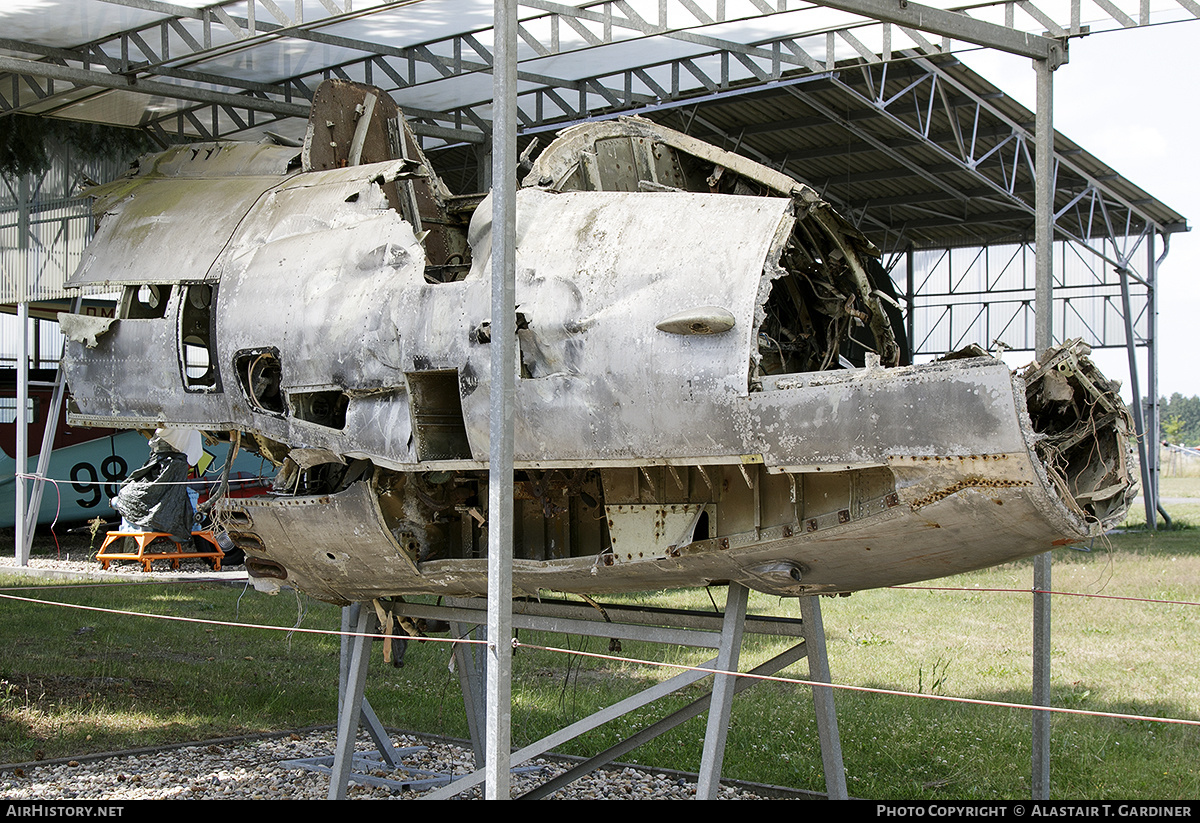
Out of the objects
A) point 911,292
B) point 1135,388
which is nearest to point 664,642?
point 1135,388

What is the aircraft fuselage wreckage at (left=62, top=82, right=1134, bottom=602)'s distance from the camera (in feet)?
16.7

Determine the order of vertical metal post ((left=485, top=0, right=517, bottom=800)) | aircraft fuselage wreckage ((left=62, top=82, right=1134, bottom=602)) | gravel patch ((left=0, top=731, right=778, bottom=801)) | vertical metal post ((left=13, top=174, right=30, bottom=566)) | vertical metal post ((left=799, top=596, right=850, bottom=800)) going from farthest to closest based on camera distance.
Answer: vertical metal post ((left=13, top=174, right=30, bottom=566)) → gravel patch ((left=0, top=731, right=778, bottom=801)) → vertical metal post ((left=799, top=596, right=850, bottom=800)) → aircraft fuselage wreckage ((left=62, top=82, right=1134, bottom=602)) → vertical metal post ((left=485, top=0, right=517, bottom=800))

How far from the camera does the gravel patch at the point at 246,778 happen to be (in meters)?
8.00

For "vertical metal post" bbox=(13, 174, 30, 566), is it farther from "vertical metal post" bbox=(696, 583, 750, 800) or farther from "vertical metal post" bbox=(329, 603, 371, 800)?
"vertical metal post" bbox=(696, 583, 750, 800)

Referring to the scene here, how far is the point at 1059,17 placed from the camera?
35.5 ft

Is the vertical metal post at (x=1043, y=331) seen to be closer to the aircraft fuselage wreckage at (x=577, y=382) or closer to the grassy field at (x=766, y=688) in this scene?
the grassy field at (x=766, y=688)

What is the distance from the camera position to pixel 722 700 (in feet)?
18.9

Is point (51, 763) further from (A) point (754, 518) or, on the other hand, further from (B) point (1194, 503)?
(B) point (1194, 503)

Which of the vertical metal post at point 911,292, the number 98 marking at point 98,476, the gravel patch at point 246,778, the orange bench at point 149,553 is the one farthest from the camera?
the vertical metal post at point 911,292

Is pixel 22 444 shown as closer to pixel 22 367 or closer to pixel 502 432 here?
pixel 22 367

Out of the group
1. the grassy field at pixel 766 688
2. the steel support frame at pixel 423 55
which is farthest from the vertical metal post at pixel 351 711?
the steel support frame at pixel 423 55

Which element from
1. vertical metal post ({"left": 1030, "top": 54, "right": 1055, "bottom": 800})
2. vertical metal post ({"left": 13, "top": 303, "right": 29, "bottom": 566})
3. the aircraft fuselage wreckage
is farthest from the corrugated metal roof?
vertical metal post ({"left": 13, "top": 303, "right": 29, "bottom": 566})

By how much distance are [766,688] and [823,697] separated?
4824 millimetres

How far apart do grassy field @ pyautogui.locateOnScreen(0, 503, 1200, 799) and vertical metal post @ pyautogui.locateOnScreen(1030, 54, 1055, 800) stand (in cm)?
46
